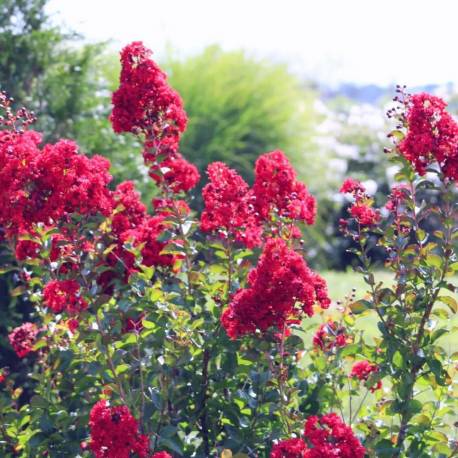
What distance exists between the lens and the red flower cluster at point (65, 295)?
9.73 ft

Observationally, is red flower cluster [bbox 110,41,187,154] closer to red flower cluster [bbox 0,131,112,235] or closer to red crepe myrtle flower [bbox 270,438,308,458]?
red flower cluster [bbox 0,131,112,235]

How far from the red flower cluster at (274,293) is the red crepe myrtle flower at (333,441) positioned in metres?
0.34

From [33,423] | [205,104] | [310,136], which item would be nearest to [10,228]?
[33,423]

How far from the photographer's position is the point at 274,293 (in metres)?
2.47

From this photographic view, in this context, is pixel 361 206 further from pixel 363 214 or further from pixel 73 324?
pixel 73 324

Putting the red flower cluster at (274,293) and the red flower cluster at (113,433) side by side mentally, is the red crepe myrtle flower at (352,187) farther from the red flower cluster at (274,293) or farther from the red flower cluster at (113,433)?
the red flower cluster at (113,433)

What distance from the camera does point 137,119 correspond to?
313cm

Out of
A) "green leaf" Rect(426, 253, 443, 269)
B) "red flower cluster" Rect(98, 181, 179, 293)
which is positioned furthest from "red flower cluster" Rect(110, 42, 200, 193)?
"green leaf" Rect(426, 253, 443, 269)

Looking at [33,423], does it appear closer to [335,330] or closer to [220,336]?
[220,336]

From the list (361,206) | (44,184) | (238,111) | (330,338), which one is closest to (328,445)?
(361,206)

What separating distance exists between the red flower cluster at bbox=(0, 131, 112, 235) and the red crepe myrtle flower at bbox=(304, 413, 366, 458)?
1102 millimetres

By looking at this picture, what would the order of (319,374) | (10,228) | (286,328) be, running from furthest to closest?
(319,374), (10,228), (286,328)

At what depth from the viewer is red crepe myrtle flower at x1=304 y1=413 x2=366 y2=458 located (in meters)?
2.23

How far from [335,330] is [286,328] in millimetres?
622
